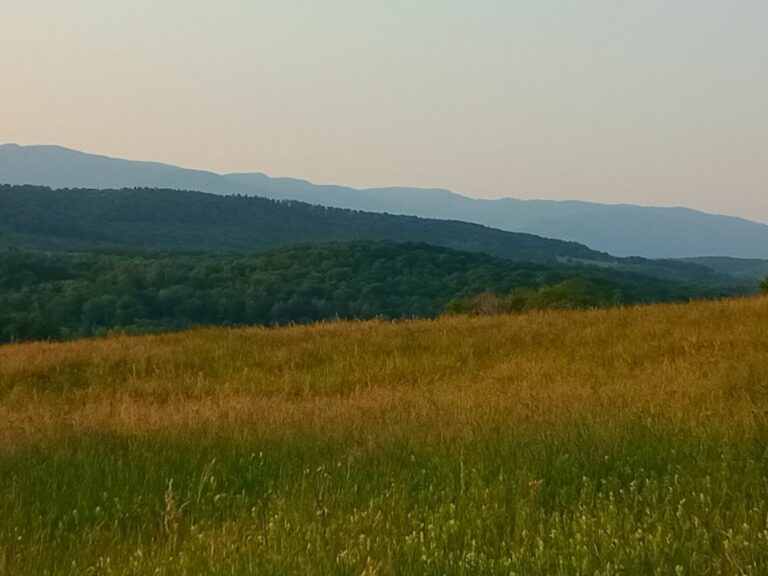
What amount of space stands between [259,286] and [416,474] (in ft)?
228

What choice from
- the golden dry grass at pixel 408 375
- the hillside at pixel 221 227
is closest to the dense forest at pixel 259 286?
the golden dry grass at pixel 408 375

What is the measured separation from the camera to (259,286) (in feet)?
244

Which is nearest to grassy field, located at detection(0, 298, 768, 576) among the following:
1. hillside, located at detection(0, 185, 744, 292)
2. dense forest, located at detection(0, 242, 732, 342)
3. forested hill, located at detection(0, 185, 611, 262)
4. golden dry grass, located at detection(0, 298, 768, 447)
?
golden dry grass, located at detection(0, 298, 768, 447)

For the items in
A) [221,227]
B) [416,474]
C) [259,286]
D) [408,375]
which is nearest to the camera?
[416,474]

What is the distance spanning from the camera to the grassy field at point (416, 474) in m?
4.20

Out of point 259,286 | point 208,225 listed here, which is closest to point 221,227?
point 208,225

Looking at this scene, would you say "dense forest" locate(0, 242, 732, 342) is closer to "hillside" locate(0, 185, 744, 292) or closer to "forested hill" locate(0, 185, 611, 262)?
"hillside" locate(0, 185, 744, 292)

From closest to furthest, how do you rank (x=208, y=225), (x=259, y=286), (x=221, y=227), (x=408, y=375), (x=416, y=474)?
(x=416, y=474)
(x=408, y=375)
(x=259, y=286)
(x=208, y=225)
(x=221, y=227)

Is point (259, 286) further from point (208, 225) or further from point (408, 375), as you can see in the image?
point (208, 225)

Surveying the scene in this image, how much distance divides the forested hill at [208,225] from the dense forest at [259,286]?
42.2 metres

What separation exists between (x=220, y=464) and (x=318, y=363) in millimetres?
6867

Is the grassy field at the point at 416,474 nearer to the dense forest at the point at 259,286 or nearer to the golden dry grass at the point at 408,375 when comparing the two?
the golden dry grass at the point at 408,375

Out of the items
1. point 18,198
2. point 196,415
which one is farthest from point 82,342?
point 18,198

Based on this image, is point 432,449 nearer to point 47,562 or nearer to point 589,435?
point 589,435
